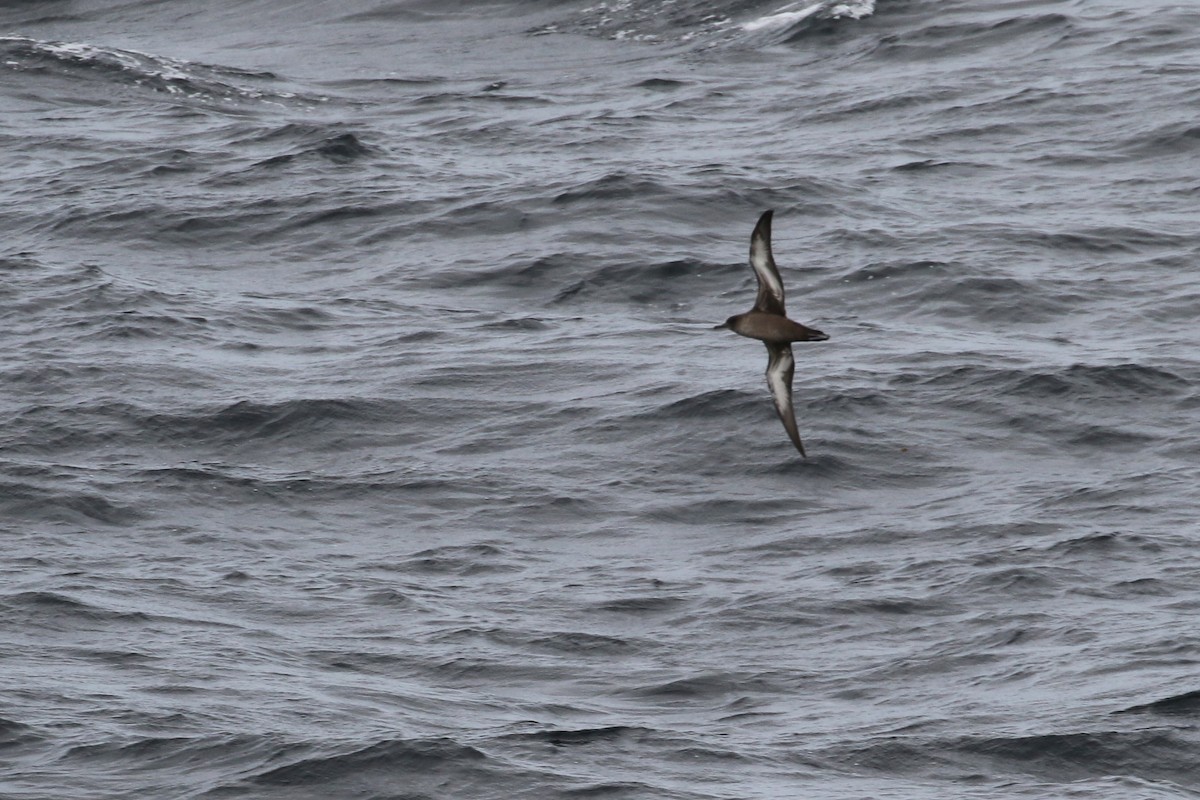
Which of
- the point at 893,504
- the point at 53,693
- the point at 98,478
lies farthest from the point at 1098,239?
the point at 53,693

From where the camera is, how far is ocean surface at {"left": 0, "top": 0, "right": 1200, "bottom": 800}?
15758 mm

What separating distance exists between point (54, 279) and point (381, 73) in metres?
12.7

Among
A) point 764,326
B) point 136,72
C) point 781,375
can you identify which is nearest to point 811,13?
point 136,72

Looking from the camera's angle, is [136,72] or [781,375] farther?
[136,72]

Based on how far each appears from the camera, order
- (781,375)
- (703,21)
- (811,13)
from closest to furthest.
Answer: (781,375) < (811,13) < (703,21)

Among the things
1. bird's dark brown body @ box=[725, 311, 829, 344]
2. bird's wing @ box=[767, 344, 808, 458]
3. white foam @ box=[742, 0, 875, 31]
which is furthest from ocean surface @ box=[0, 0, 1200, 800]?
bird's dark brown body @ box=[725, 311, 829, 344]

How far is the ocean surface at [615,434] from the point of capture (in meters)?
15.8

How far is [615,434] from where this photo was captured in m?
21.9

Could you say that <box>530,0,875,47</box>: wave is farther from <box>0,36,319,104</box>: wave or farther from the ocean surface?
<box>0,36,319,104</box>: wave

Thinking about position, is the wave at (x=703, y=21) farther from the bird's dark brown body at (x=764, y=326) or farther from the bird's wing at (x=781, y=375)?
the bird's dark brown body at (x=764, y=326)

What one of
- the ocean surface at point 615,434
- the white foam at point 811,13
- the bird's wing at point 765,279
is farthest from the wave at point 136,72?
the bird's wing at point 765,279

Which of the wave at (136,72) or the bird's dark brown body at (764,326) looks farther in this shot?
the wave at (136,72)

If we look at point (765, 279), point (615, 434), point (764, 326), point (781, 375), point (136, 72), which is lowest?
point (615, 434)

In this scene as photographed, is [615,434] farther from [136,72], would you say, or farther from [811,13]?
[136,72]
